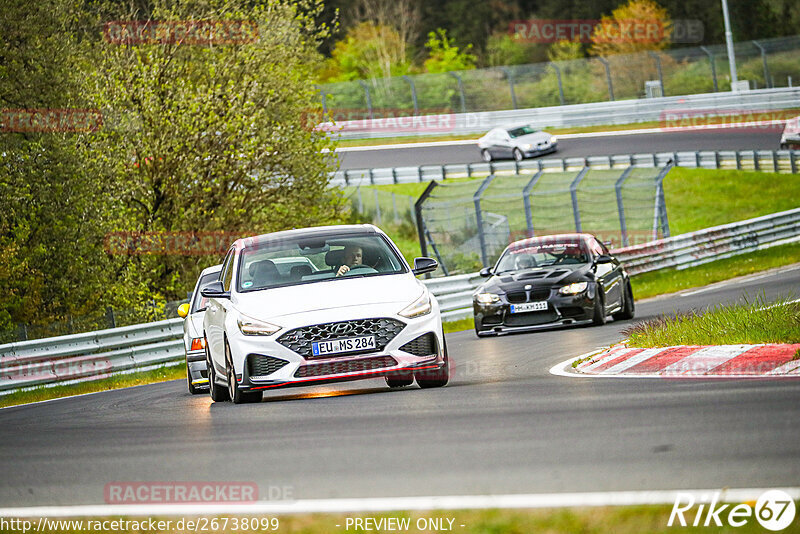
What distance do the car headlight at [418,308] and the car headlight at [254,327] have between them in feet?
3.54

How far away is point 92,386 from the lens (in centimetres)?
1812

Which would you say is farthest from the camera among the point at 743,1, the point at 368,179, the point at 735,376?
the point at 743,1

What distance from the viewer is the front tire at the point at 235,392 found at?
36.6ft

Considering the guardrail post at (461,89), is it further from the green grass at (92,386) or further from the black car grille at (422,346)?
the black car grille at (422,346)

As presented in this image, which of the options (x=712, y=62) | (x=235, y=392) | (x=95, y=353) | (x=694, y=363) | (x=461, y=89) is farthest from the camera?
(x=461, y=89)

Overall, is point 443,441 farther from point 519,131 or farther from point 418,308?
point 519,131

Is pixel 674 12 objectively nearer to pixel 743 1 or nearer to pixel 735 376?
pixel 743 1

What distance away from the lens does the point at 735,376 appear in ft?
31.7

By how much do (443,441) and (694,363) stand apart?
12.3 feet

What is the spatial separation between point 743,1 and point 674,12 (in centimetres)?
481

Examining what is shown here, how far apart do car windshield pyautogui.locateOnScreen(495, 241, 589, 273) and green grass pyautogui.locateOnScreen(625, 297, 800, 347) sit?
462 cm

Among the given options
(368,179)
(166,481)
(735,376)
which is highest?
(166,481)

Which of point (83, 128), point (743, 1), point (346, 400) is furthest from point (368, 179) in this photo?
point (346, 400)

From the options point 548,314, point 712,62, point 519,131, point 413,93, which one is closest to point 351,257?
point 548,314
